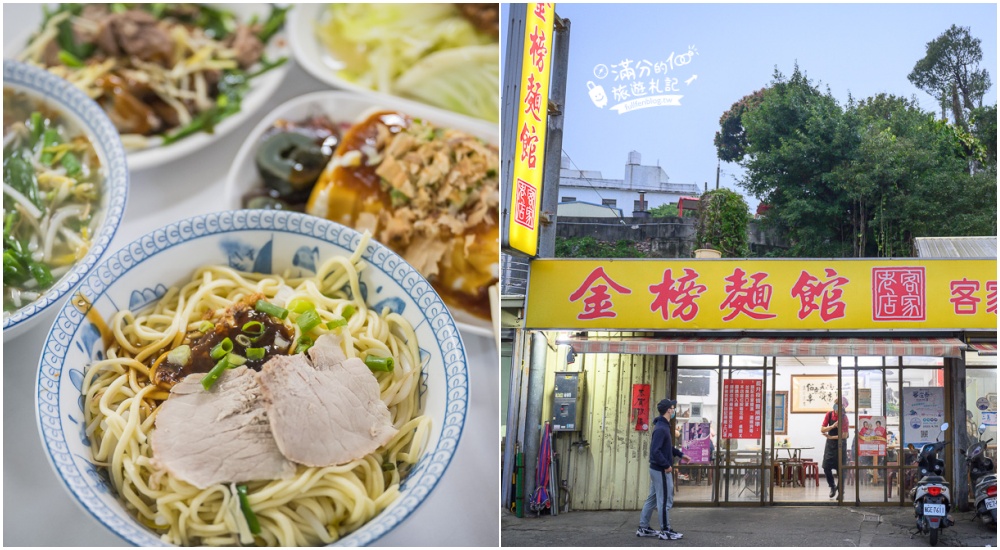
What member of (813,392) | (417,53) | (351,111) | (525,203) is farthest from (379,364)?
(813,392)

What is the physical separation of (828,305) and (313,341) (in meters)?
4.70

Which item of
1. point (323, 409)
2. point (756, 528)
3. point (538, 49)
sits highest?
point (538, 49)

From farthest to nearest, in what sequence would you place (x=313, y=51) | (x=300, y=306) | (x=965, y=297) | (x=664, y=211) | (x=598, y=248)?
(x=598, y=248) → (x=664, y=211) → (x=965, y=297) → (x=313, y=51) → (x=300, y=306)

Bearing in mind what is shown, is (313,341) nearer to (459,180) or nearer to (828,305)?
(459,180)

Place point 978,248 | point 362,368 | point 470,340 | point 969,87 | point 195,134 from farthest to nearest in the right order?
1. point 969,87
2. point 978,248
3. point 195,134
4. point 470,340
5. point 362,368

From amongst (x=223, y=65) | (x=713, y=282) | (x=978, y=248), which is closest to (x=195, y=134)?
(x=223, y=65)

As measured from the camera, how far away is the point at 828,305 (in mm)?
6793

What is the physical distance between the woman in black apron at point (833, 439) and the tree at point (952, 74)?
4.91 m

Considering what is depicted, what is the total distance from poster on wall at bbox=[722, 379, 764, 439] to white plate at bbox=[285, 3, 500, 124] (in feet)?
15.5

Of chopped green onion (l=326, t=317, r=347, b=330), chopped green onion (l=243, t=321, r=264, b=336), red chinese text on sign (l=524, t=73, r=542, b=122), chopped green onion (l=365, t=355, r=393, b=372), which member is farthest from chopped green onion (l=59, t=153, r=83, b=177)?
red chinese text on sign (l=524, t=73, r=542, b=122)

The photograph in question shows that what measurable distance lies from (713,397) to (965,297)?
89.8 inches

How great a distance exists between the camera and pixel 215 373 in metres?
3.42

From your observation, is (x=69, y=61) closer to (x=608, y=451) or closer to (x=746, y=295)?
(x=746, y=295)

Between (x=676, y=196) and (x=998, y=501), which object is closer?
(x=998, y=501)
